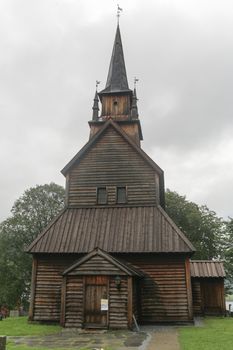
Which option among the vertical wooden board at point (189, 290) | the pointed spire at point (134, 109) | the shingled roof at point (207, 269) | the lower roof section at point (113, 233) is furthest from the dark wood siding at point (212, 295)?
the pointed spire at point (134, 109)

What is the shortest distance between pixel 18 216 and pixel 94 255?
29.3 metres

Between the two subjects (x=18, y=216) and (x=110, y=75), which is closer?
(x=110, y=75)

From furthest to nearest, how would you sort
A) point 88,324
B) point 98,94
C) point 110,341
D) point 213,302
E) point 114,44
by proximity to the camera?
1. point 114,44
2. point 98,94
3. point 213,302
4. point 88,324
5. point 110,341

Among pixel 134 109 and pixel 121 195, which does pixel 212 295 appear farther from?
pixel 134 109

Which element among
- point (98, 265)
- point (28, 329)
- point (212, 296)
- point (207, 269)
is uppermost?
point (207, 269)

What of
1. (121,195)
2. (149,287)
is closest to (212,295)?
(149,287)

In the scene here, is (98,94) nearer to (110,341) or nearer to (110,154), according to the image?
(110,154)

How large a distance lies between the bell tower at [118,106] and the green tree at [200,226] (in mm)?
25792

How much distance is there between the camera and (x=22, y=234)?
146 ft

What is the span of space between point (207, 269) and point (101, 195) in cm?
964

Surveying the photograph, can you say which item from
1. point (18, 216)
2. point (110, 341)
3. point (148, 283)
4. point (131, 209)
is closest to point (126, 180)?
point (131, 209)

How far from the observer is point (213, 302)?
26516 millimetres

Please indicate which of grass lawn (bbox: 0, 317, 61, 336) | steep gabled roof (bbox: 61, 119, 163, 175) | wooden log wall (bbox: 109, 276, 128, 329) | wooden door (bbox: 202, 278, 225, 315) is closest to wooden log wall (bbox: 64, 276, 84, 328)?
grass lawn (bbox: 0, 317, 61, 336)

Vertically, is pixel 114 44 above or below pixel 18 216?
above
